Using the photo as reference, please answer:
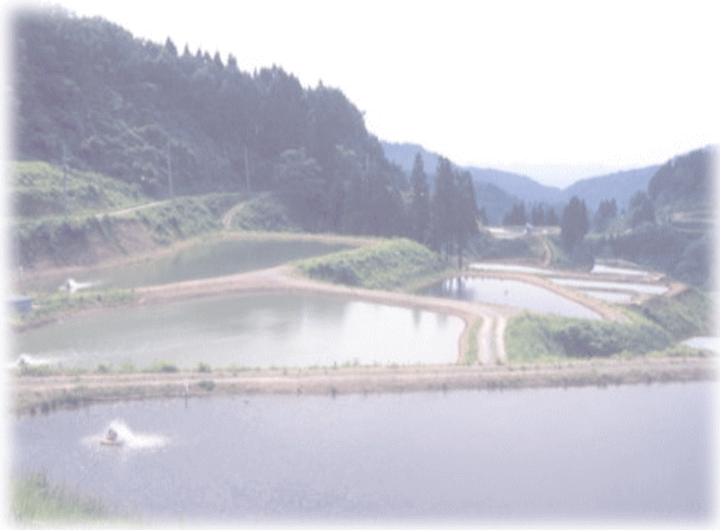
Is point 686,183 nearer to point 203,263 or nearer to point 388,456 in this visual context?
point 203,263

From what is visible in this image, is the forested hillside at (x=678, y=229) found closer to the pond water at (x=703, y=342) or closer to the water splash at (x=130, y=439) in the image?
the pond water at (x=703, y=342)

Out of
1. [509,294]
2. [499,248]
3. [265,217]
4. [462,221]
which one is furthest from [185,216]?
[499,248]

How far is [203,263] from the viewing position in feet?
150

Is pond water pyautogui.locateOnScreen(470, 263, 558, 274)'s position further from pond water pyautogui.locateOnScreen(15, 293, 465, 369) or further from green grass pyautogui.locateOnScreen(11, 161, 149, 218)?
green grass pyautogui.locateOnScreen(11, 161, 149, 218)

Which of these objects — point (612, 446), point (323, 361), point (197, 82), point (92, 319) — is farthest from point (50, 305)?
point (197, 82)

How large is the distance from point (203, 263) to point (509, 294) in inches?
869

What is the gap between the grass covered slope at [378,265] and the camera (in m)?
42.0

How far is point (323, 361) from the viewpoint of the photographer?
82.5 ft

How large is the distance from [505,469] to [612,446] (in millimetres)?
4136

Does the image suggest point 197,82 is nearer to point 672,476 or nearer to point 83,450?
point 83,450

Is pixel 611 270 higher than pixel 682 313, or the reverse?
pixel 611 270

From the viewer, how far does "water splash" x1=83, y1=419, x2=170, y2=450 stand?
18047 mm

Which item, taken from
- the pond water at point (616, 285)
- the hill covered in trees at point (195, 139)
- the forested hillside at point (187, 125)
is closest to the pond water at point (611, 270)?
the pond water at point (616, 285)

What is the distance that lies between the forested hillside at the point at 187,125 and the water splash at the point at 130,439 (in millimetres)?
41661
